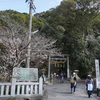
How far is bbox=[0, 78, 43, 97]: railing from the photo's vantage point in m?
5.85

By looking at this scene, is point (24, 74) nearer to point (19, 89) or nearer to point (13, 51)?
point (19, 89)

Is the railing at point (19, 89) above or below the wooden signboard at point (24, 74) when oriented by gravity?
below

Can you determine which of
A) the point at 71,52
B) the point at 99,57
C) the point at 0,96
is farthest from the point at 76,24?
the point at 0,96

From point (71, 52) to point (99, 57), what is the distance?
4852mm

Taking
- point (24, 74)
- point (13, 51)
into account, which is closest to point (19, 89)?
point (24, 74)

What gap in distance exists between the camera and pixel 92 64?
20.2m

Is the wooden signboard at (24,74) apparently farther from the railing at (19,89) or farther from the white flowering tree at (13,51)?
the white flowering tree at (13,51)

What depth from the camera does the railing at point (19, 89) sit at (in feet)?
19.2

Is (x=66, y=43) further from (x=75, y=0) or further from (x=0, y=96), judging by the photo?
(x=0, y=96)

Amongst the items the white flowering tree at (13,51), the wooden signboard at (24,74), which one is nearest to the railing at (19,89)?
the wooden signboard at (24,74)

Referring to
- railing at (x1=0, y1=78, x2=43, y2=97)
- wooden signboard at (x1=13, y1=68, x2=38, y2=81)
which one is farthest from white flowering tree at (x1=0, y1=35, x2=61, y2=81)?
railing at (x1=0, y1=78, x2=43, y2=97)

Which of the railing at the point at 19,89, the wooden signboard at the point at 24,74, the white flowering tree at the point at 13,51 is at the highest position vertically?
the white flowering tree at the point at 13,51

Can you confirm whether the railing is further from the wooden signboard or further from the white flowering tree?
the white flowering tree

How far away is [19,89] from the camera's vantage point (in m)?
5.98
